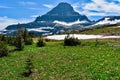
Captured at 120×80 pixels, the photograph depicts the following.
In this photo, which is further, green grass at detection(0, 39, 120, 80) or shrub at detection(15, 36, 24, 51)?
shrub at detection(15, 36, 24, 51)

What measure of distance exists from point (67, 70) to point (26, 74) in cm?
570

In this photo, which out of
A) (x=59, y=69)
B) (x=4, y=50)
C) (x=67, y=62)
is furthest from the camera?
(x=4, y=50)

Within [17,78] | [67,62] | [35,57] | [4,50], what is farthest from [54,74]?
[4,50]

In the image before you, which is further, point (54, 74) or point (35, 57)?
point (35, 57)

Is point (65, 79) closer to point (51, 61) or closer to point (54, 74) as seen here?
point (54, 74)

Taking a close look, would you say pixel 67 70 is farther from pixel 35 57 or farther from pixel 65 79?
pixel 35 57

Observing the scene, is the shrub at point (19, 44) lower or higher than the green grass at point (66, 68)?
higher

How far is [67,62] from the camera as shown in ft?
173

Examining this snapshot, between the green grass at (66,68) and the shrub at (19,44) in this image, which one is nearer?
the green grass at (66,68)

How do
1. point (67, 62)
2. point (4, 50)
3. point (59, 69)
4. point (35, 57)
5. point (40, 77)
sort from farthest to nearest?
point (4, 50) < point (35, 57) < point (67, 62) < point (59, 69) < point (40, 77)

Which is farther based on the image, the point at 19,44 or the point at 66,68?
the point at 19,44

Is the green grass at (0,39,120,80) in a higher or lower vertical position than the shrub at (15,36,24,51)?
lower

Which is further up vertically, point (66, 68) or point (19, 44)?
point (19, 44)

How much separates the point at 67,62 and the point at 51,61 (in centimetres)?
326
